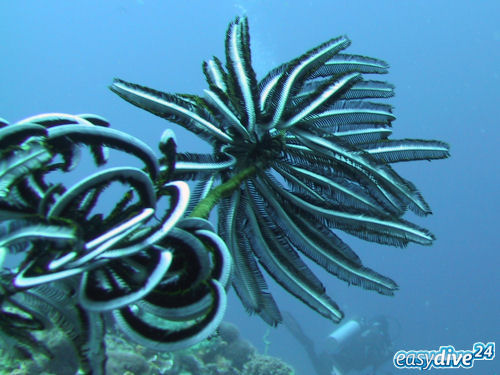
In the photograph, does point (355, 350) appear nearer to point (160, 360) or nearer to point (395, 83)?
point (160, 360)

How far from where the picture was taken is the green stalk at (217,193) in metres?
1.93

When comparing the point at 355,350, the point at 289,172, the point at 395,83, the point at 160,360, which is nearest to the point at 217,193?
the point at 289,172

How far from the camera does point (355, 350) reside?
73.0ft

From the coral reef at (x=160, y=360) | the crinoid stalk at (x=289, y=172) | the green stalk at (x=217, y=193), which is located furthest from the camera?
the coral reef at (x=160, y=360)

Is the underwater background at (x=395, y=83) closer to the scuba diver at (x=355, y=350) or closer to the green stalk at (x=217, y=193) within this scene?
the scuba diver at (x=355, y=350)

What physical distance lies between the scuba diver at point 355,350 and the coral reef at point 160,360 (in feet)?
31.8

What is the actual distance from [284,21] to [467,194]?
7100cm

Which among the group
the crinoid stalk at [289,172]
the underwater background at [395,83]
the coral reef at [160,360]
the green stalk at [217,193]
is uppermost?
the underwater background at [395,83]

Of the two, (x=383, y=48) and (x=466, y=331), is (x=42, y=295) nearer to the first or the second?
(x=466, y=331)

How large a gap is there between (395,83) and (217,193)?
116689mm

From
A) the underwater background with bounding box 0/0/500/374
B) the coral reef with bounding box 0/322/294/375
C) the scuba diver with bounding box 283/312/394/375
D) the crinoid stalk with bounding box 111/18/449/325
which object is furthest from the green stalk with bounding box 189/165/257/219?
the underwater background with bounding box 0/0/500/374

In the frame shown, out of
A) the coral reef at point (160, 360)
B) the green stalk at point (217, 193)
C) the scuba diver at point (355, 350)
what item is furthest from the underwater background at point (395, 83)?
the green stalk at point (217, 193)

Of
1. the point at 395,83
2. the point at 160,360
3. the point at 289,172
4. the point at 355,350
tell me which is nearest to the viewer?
the point at 289,172

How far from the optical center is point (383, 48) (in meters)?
106
